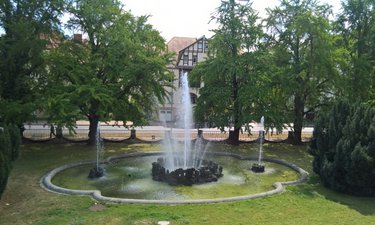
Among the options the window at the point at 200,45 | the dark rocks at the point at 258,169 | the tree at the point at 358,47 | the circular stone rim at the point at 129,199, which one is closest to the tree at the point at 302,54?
the tree at the point at 358,47

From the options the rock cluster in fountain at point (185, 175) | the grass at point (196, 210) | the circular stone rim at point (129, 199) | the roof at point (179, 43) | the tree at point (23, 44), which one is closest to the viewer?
the grass at point (196, 210)

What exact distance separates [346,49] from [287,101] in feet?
17.1

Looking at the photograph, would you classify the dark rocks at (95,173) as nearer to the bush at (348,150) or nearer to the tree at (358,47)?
the bush at (348,150)

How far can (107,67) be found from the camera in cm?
2309

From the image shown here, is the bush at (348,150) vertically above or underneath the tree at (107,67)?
underneath

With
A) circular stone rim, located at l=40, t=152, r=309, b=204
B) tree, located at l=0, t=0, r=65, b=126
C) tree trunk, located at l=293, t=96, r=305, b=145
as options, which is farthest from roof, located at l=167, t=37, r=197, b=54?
circular stone rim, located at l=40, t=152, r=309, b=204

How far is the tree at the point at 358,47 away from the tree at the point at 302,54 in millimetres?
1345

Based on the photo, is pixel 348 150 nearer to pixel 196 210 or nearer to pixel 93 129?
pixel 196 210

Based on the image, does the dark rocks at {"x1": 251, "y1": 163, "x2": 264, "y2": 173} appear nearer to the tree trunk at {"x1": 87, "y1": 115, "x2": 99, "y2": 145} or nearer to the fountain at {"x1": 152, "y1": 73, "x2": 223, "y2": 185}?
the fountain at {"x1": 152, "y1": 73, "x2": 223, "y2": 185}

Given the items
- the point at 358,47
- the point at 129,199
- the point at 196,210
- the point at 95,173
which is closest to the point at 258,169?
the point at 196,210

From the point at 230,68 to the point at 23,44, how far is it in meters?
12.0

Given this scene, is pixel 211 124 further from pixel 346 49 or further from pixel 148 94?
pixel 346 49

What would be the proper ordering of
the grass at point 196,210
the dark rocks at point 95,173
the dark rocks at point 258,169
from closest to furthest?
the grass at point 196,210 → the dark rocks at point 95,173 → the dark rocks at point 258,169

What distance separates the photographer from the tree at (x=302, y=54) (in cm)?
2456
